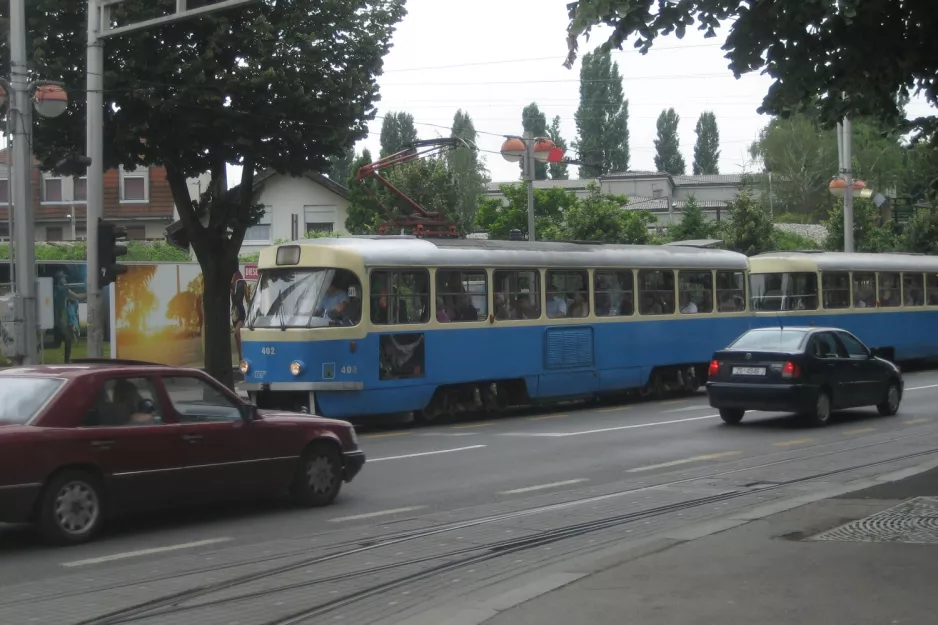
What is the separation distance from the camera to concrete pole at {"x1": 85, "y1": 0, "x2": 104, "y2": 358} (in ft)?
61.2

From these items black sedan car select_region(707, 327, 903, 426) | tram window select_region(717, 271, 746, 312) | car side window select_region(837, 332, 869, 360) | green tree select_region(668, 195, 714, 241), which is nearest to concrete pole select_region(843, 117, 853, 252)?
green tree select_region(668, 195, 714, 241)

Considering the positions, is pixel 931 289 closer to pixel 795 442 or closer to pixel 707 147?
pixel 795 442

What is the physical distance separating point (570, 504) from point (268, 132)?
14.3 metres

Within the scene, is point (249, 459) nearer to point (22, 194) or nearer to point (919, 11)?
point (919, 11)

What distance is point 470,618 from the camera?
22.8 ft

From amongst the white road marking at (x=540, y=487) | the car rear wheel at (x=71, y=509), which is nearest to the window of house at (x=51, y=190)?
the white road marking at (x=540, y=487)

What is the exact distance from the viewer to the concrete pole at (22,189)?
18.0 m

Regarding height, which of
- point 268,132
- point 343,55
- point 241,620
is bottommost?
point 241,620

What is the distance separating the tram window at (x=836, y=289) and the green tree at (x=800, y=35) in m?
19.3

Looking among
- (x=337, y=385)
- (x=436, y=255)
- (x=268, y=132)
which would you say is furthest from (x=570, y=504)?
(x=268, y=132)

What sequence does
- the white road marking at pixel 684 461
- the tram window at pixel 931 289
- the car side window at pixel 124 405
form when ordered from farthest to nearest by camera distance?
the tram window at pixel 931 289 → the white road marking at pixel 684 461 → the car side window at pixel 124 405

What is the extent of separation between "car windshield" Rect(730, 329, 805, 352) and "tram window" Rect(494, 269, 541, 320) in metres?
4.05

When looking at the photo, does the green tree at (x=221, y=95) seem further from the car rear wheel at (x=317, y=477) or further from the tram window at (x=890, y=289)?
the tram window at (x=890, y=289)

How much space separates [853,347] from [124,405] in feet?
42.5
